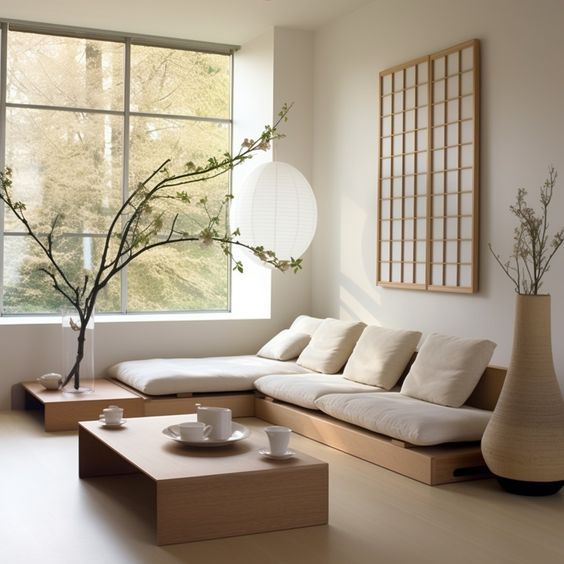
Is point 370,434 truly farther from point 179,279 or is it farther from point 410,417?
point 179,279

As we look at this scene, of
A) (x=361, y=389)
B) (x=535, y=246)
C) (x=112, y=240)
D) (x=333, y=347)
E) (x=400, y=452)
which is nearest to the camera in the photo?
(x=400, y=452)

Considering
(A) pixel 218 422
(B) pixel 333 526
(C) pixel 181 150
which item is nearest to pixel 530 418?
(B) pixel 333 526

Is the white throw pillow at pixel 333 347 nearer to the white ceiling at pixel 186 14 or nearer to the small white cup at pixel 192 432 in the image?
the white ceiling at pixel 186 14

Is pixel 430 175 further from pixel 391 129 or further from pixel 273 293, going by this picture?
pixel 273 293

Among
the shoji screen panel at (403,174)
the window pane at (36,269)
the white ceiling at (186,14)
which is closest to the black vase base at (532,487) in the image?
the shoji screen panel at (403,174)

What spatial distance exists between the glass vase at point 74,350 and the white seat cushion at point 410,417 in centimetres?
184

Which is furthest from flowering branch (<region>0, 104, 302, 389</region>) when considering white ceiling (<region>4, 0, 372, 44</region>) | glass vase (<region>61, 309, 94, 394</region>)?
white ceiling (<region>4, 0, 372, 44</region>)

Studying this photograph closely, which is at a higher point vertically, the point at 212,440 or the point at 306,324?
the point at 306,324

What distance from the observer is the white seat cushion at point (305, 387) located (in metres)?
5.61

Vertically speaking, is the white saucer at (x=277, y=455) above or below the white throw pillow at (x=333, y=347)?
below

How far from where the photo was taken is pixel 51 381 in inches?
243

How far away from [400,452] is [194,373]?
2051 mm

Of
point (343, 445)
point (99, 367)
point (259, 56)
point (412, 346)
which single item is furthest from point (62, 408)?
point (259, 56)

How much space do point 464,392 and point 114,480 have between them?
6.67ft
